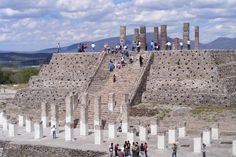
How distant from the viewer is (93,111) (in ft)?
125

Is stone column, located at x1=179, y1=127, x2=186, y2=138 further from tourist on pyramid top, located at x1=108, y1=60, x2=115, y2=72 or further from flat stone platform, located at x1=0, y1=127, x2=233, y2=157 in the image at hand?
tourist on pyramid top, located at x1=108, y1=60, x2=115, y2=72

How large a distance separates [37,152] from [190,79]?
1340cm

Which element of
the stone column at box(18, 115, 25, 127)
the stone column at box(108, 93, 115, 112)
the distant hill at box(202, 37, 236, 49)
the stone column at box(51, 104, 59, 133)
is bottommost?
the stone column at box(18, 115, 25, 127)

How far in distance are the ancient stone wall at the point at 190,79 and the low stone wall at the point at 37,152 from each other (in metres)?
10.5

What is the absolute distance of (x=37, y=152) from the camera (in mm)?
31547

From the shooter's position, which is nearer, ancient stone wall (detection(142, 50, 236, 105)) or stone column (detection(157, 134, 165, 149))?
stone column (detection(157, 134, 165, 149))

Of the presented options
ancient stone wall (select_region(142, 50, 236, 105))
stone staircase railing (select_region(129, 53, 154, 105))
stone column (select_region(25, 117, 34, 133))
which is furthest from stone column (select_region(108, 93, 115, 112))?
stone column (select_region(25, 117, 34, 133))

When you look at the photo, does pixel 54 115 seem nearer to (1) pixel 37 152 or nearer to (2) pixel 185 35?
(1) pixel 37 152

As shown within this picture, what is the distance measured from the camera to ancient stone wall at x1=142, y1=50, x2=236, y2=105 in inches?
1485

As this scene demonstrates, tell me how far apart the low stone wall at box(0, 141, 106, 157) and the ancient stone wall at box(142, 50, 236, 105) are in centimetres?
1051

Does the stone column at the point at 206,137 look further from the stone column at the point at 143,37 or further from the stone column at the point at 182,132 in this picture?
the stone column at the point at 143,37

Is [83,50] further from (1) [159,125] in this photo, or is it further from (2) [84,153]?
(2) [84,153]

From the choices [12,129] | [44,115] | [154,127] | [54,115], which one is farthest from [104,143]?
[44,115]

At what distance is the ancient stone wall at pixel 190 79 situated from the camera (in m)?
37.7
